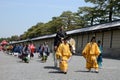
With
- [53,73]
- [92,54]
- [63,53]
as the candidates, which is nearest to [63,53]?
[63,53]

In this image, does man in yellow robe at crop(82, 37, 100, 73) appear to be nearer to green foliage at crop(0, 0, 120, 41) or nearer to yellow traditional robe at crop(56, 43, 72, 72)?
yellow traditional robe at crop(56, 43, 72, 72)

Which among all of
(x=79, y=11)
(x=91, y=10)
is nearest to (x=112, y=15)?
(x=91, y=10)

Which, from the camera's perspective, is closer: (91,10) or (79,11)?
(91,10)

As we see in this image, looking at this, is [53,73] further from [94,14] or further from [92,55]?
[94,14]

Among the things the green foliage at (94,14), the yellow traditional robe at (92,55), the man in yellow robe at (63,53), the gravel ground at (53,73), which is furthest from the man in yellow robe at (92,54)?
the green foliage at (94,14)

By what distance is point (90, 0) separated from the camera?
51.0 metres

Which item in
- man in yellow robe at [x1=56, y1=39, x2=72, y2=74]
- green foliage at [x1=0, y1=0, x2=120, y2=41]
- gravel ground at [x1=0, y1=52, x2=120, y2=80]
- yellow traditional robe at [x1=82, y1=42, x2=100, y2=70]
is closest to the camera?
gravel ground at [x1=0, y1=52, x2=120, y2=80]

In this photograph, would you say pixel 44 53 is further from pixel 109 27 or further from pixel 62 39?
pixel 109 27

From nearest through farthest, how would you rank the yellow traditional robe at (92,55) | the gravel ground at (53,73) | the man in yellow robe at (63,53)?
the gravel ground at (53,73) → the man in yellow robe at (63,53) → the yellow traditional robe at (92,55)

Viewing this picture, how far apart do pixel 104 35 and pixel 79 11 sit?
24.3 metres

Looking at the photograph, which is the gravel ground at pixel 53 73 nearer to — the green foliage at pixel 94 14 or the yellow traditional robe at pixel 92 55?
the yellow traditional robe at pixel 92 55

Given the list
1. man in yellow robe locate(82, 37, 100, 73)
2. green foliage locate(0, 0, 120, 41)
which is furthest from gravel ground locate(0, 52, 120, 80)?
green foliage locate(0, 0, 120, 41)

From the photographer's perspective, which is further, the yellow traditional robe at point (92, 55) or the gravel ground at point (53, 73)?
the yellow traditional robe at point (92, 55)

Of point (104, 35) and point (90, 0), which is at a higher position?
point (90, 0)
